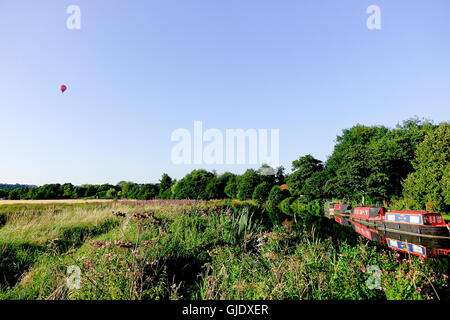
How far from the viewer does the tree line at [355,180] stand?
28125 millimetres

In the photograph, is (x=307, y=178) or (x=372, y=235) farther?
(x=307, y=178)

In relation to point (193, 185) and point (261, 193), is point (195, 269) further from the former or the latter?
point (193, 185)

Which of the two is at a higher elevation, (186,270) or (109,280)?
(109,280)

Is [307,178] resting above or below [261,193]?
above

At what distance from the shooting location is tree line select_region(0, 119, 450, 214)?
2812 cm

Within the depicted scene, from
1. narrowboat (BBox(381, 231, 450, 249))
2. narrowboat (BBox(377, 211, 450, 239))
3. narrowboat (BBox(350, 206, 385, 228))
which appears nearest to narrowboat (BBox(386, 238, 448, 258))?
narrowboat (BBox(381, 231, 450, 249))

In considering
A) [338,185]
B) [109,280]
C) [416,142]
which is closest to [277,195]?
[338,185]

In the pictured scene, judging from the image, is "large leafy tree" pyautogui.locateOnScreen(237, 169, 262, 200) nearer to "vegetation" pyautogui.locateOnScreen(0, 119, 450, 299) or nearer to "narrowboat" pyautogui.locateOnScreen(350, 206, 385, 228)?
"vegetation" pyautogui.locateOnScreen(0, 119, 450, 299)

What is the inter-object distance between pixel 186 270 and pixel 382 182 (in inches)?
1504

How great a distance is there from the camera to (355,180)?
3569 cm

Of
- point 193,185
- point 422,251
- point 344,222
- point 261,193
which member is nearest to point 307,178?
point 261,193

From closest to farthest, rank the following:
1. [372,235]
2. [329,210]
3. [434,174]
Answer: [372,235] → [434,174] → [329,210]

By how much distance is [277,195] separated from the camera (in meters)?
50.8

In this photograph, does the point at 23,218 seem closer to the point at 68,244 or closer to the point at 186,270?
the point at 68,244
